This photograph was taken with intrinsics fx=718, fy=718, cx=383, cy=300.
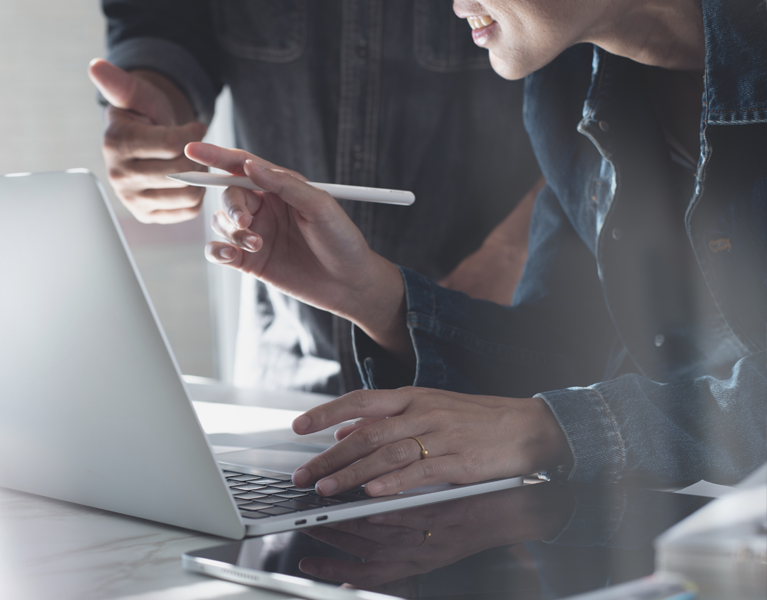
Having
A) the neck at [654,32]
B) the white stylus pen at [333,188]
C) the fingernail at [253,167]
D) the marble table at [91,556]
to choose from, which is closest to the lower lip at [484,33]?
the neck at [654,32]

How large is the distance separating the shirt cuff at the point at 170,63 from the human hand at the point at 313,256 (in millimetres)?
649

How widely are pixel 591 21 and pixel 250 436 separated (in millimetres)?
622

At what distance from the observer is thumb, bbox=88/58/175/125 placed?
110 centimetres

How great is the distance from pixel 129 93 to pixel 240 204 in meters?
0.48

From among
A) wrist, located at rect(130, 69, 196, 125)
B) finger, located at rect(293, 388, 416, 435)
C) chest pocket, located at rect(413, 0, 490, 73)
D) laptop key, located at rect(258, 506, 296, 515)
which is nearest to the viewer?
laptop key, located at rect(258, 506, 296, 515)

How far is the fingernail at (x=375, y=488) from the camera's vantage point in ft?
1.79

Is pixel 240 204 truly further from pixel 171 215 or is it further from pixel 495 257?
pixel 495 257

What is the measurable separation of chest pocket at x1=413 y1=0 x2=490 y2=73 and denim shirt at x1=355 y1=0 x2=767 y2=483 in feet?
1.50

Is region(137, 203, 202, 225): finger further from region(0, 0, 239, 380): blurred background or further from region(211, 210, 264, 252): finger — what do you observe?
region(0, 0, 239, 380): blurred background

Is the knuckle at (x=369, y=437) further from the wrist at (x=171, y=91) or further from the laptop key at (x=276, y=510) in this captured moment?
the wrist at (x=171, y=91)

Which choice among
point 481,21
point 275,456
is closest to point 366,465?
point 275,456

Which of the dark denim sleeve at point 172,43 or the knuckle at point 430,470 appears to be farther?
the dark denim sleeve at point 172,43

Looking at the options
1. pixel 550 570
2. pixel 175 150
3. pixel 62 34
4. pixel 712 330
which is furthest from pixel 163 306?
pixel 550 570

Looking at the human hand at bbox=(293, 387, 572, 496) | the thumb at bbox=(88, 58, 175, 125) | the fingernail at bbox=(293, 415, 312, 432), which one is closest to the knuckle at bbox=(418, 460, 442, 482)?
the human hand at bbox=(293, 387, 572, 496)
